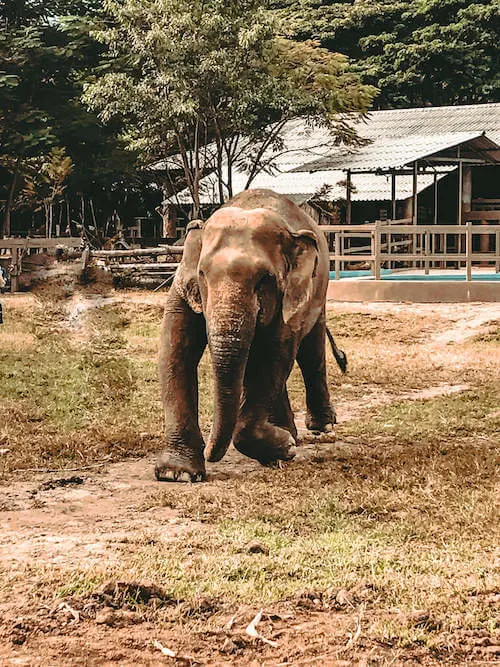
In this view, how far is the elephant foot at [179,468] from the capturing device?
788 cm

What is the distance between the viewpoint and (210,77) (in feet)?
83.9

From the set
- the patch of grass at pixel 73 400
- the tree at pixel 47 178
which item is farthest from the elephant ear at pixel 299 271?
the tree at pixel 47 178

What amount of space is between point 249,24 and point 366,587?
22.0m

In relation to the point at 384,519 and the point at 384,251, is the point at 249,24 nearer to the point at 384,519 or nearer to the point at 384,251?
the point at 384,251

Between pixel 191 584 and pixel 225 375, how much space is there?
7.05 ft

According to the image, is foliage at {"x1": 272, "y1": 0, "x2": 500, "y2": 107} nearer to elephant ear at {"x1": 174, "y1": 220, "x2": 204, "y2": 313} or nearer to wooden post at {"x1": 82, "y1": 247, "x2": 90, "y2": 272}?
wooden post at {"x1": 82, "y1": 247, "x2": 90, "y2": 272}

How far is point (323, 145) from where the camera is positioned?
29.6 metres

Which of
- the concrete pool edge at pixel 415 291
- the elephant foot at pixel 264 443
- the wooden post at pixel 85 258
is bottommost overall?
the elephant foot at pixel 264 443

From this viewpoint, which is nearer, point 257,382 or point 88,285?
point 257,382

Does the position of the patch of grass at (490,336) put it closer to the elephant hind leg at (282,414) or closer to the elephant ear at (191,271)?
the elephant hind leg at (282,414)

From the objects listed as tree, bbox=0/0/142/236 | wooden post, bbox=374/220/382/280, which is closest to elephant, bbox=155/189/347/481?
wooden post, bbox=374/220/382/280

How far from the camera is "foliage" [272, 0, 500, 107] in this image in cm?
4022

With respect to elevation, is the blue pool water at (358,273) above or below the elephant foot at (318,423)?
above

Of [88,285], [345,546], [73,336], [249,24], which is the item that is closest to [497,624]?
[345,546]
